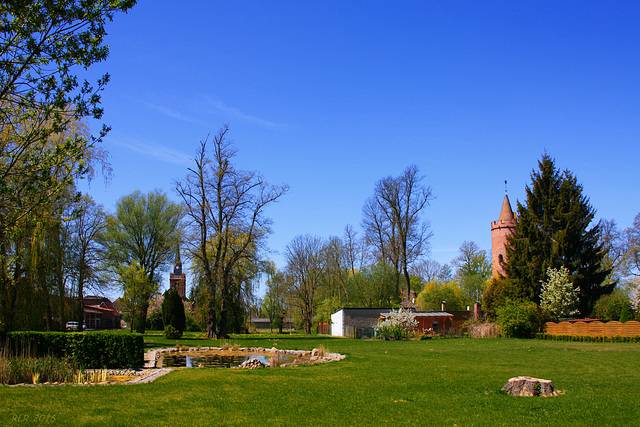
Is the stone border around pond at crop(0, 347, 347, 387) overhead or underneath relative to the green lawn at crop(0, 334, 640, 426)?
underneath

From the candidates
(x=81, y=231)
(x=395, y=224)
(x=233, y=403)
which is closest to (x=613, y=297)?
(x=395, y=224)

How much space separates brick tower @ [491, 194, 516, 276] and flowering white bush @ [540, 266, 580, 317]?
1257 cm

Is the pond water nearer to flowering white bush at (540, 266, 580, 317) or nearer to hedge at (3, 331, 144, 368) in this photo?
hedge at (3, 331, 144, 368)

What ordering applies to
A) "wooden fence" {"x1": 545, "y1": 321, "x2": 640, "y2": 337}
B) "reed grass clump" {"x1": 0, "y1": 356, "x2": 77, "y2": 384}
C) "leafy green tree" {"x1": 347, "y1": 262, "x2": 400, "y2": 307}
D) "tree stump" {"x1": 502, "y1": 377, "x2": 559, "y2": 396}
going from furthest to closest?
"leafy green tree" {"x1": 347, "y1": 262, "x2": 400, "y2": 307} < "wooden fence" {"x1": 545, "y1": 321, "x2": 640, "y2": 337} < "reed grass clump" {"x1": 0, "y1": 356, "x2": 77, "y2": 384} < "tree stump" {"x1": 502, "y1": 377, "x2": 559, "y2": 396}

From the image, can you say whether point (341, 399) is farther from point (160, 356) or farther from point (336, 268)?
point (336, 268)

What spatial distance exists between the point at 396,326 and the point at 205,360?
14.7 meters

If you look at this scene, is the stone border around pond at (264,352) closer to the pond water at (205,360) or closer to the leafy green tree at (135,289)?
the pond water at (205,360)

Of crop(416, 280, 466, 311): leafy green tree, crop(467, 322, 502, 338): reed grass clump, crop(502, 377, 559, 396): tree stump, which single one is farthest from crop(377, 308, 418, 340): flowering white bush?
crop(502, 377, 559, 396): tree stump

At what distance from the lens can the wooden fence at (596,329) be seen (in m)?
26.6

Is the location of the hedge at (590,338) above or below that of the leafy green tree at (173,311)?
below

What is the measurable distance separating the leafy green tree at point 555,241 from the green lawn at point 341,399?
2562cm

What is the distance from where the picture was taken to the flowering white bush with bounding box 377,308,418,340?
29.2 m

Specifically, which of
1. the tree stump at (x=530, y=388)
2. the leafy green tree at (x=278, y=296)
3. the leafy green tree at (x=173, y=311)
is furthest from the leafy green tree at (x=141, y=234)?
the tree stump at (x=530, y=388)

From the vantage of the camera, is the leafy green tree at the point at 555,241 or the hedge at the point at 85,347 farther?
the leafy green tree at the point at 555,241
